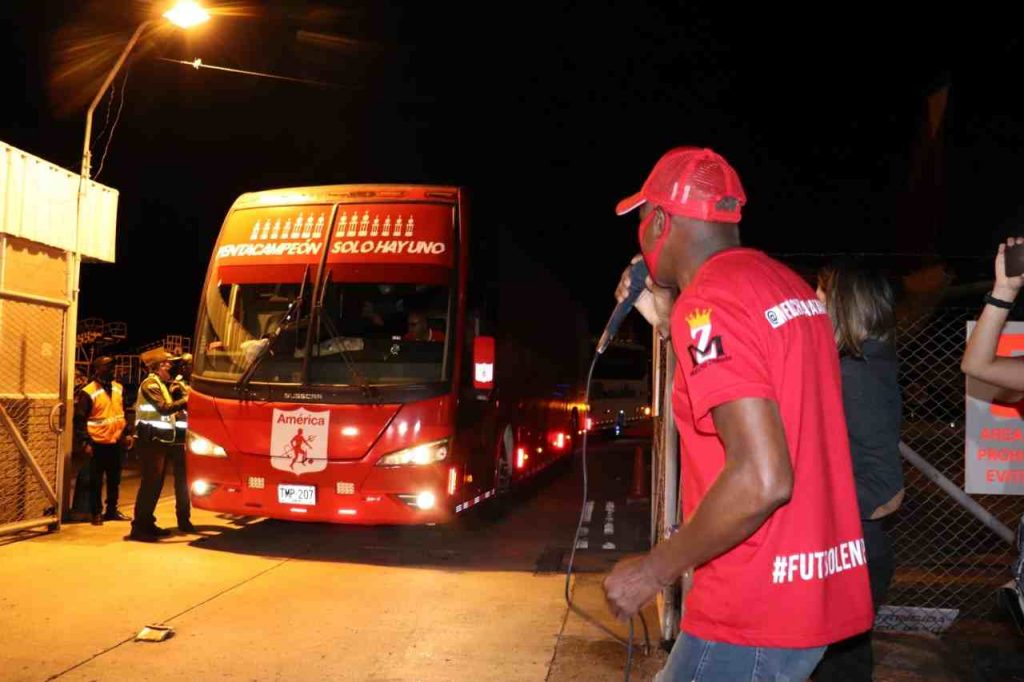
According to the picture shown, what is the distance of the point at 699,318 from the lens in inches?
80.5

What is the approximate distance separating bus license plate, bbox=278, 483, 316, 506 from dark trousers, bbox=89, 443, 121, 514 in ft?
9.77

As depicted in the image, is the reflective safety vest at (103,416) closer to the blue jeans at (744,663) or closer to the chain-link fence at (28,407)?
the chain-link fence at (28,407)

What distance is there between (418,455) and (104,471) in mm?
4385

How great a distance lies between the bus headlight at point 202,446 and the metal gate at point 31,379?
5.77 ft

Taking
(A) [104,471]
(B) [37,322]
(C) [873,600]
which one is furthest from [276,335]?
(C) [873,600]

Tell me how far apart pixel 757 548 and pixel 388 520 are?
713 cm

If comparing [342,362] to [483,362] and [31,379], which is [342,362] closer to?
[483,362]

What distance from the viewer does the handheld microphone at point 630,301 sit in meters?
3.28

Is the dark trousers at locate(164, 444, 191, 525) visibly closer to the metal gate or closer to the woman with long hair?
the metal gate

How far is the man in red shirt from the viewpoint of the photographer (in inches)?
76.8

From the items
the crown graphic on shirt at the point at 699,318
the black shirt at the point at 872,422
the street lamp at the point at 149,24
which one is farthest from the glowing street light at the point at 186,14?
the crown graphic on shirt at the point at 699,318

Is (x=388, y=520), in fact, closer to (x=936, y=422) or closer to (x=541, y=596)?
(x=541, y=596)

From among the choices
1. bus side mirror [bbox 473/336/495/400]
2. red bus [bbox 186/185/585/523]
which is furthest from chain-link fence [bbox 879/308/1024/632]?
red bus [bbox 186/185/585/523]

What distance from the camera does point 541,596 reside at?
7.62 metres
